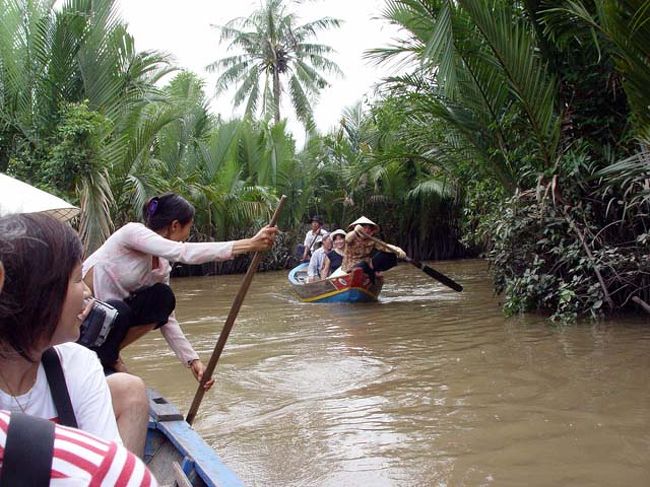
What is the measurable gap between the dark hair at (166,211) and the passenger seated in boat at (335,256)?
841 cm

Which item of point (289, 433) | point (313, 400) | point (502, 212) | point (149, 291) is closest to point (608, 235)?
point (502, 212)

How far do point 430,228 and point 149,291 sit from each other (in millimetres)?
18982

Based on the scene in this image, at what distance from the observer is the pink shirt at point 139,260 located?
3.16m

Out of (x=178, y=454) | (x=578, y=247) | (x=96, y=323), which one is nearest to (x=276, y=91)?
(x=578, y=247)

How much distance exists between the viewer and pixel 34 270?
1209mm

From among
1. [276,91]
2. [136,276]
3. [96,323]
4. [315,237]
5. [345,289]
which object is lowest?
[345,289]

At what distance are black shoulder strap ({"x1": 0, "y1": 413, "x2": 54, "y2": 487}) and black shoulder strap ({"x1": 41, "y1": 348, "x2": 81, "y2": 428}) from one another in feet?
2.62

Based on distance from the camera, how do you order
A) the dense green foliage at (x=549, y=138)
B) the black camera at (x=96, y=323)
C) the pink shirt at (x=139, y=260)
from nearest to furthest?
the black camera at (x=96, y=323), the pink shirt at (x=139, y=260), the dense green foliage at (x=549, y=138)

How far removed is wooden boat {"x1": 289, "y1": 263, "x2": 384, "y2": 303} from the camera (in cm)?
1014

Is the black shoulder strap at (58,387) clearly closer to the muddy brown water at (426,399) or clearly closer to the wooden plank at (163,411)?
the wooden plank at (163,411)

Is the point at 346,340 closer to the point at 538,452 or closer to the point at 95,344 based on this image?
the point at 538,452

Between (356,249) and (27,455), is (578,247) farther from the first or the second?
(27,455)

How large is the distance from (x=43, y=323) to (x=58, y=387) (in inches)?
12.5

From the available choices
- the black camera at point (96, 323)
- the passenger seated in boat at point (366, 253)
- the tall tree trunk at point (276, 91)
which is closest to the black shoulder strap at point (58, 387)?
the black camera at point (96, 323)
